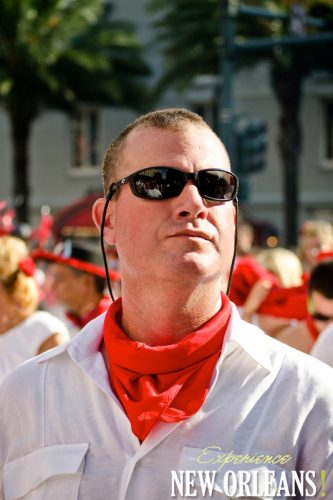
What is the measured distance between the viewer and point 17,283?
199 inches

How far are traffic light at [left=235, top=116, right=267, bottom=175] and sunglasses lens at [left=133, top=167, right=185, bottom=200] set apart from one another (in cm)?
1073

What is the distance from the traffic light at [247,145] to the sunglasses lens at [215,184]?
1067 centimetres

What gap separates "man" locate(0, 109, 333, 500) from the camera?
1972mm

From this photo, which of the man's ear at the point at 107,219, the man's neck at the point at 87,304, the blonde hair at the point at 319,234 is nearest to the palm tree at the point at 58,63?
the blonde hair at the point at 319,234

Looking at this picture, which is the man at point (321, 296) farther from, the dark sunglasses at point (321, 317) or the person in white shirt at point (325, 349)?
the person in white shirt at point (325, 349)

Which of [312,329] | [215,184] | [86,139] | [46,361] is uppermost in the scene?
[215,184]

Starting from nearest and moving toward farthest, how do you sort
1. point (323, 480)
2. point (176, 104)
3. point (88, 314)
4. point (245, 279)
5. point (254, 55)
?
point (323, 480) < point (88, 314) < point (245, 279) < point (254, 55) < point (176, 104)

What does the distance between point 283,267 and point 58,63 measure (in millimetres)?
17612

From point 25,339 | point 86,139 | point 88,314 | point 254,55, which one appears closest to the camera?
point 25,339

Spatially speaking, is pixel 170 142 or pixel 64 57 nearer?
pixel 170 142

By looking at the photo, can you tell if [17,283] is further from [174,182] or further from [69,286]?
[174,182]

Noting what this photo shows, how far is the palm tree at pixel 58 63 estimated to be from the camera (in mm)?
22406

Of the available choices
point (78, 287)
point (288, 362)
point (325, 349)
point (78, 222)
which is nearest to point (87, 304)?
point (78, 287)

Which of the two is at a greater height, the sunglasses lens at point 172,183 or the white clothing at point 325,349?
the sunglasses lens at point 172,183
